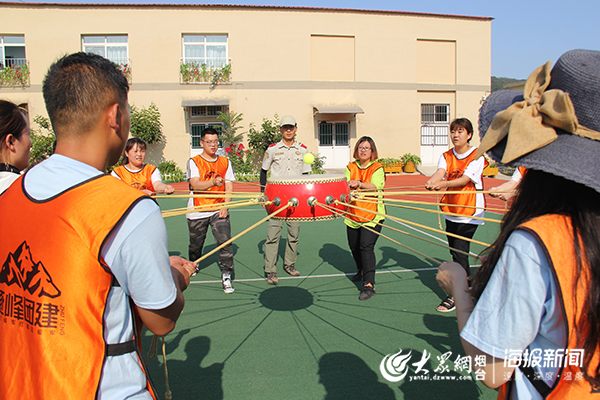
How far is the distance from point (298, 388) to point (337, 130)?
17.6 meters

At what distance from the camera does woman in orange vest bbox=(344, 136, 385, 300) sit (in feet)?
14.3

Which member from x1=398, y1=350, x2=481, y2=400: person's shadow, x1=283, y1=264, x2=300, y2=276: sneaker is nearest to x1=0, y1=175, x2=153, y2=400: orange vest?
x1=398, y1=350, x2=481, y2=400: person's shadow

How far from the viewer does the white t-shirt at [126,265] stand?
1079mm

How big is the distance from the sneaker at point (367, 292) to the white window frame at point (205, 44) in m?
16.2

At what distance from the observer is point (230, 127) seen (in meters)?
17.9

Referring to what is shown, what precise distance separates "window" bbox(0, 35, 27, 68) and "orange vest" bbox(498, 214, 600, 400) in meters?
22.4

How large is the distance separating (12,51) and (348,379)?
22213 mm

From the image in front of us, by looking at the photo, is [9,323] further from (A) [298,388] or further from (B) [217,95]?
(B) [217,95]

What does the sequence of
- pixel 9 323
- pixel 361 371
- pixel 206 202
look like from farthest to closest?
pixel 206 202 < pixel 361 371 < pixel 9 323

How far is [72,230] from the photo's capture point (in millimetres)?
1064

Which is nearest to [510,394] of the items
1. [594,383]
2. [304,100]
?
[594,383]

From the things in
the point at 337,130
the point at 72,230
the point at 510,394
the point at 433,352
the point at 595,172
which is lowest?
the point at 433,352

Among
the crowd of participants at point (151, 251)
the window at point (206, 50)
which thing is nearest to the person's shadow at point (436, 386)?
the crowd of participants at point (151, 251)

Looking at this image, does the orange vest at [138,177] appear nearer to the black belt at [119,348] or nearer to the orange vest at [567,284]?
the black belt at [119,348]
